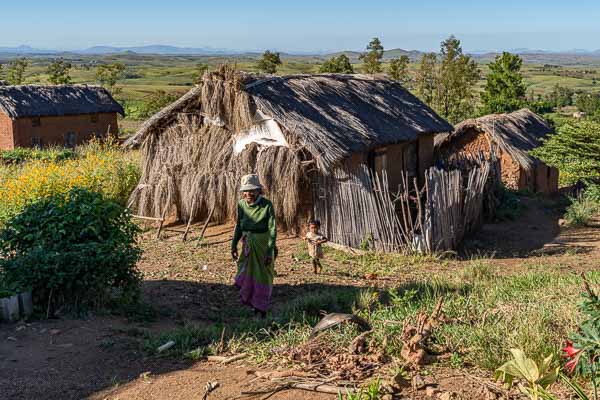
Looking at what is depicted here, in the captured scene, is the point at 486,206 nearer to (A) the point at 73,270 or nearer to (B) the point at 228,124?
(B) the point at 228,124

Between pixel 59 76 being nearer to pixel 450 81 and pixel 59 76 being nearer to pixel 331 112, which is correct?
pixel 450 81

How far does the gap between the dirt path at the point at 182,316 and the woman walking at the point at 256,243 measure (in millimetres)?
392

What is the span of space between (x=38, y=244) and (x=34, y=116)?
73.1ft

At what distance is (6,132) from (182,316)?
2242cm

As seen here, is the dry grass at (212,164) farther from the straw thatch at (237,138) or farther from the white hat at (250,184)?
the white hat at (250,184)

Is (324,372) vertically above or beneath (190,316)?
above

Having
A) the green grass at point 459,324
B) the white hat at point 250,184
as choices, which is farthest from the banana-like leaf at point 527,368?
the white hat at point 250,184

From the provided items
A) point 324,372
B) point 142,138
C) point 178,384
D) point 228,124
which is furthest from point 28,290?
point 142,138

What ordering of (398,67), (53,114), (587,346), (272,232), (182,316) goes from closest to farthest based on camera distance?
1. (587,346)
2. (272,232)
3. (182,316)
4. (53,114)
5. (398,67)

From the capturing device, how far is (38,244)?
6.77m

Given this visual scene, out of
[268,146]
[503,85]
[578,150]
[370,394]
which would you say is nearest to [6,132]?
[268,146]

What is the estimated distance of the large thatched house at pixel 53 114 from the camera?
87.5 feet

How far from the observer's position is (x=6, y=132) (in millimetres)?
26766

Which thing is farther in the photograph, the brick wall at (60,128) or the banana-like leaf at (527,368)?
the brick wall at (60,128)
